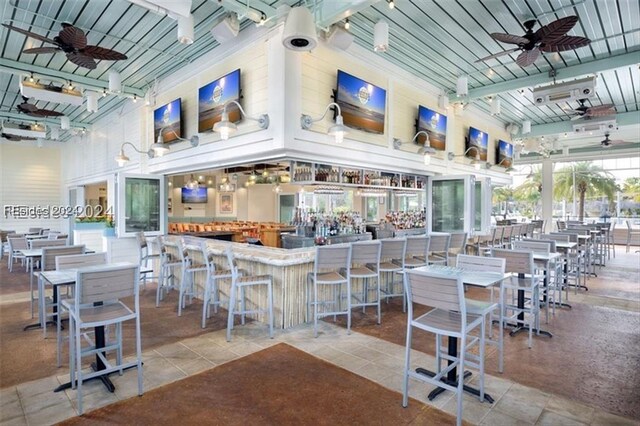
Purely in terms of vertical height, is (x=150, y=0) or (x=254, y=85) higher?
(x=150, y=0)

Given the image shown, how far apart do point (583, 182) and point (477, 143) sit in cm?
1011

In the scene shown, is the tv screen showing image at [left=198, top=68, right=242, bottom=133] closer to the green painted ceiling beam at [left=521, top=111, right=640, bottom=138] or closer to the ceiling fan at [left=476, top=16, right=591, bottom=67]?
the ceiling fan at [left=476, top=16, right=591, bottom=67]

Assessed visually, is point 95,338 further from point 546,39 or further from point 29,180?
point 29,180

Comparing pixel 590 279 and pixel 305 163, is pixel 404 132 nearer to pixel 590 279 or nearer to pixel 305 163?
pixel 305 163

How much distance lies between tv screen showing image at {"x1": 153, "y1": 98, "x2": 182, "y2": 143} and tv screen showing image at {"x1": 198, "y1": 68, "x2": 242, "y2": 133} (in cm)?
75

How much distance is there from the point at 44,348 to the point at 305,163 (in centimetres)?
376

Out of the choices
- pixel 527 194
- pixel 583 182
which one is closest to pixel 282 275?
pixel 583 182

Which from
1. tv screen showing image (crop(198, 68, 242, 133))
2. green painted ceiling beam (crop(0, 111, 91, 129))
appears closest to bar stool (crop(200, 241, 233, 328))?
tv screen showing image (crop(198, 68, 242, 133))

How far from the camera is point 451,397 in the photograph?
2.74 metres

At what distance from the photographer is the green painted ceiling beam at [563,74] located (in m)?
5.25

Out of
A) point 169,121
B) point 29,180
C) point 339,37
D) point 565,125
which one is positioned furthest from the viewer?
point 29,180

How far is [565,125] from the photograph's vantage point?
9.04 m

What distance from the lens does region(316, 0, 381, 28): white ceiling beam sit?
362 centimetres

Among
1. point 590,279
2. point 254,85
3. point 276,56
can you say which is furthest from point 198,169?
point 590,279
